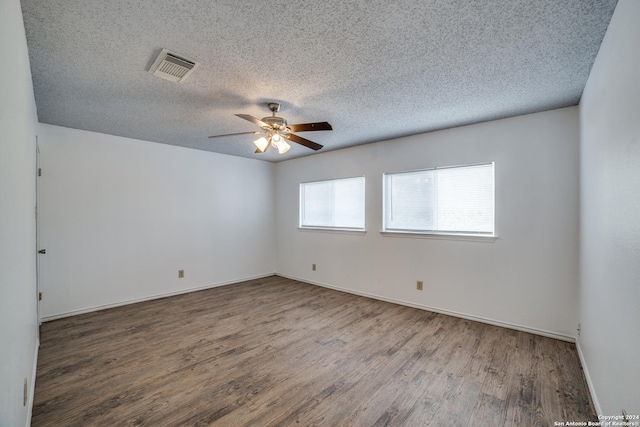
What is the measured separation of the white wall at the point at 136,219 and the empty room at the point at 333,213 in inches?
1.3

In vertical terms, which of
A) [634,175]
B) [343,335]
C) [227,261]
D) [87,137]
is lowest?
[343,335]

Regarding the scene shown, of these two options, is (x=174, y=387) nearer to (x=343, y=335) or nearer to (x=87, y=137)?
(x=343, y=335)

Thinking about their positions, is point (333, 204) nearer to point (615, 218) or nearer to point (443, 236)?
point (443, 236)

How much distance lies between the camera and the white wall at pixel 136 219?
3.50 m

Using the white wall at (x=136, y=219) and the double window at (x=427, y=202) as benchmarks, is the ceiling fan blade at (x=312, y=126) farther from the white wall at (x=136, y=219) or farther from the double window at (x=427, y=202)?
the white wall at (x=136, y=219)

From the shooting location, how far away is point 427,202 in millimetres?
3809

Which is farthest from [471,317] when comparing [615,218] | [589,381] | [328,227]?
[328,227]

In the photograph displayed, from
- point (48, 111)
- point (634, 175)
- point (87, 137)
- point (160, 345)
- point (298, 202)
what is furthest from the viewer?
point (298, 202)

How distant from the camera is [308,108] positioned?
290 centimetres

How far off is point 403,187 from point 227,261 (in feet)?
11.3

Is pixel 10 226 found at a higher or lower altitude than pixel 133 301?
higher

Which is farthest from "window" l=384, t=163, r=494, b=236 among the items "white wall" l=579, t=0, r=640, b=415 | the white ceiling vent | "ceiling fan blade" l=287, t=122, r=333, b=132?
the white ceiling vent

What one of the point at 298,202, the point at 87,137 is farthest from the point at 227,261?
the point at 87,137

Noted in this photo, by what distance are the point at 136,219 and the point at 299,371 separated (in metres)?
3.41
